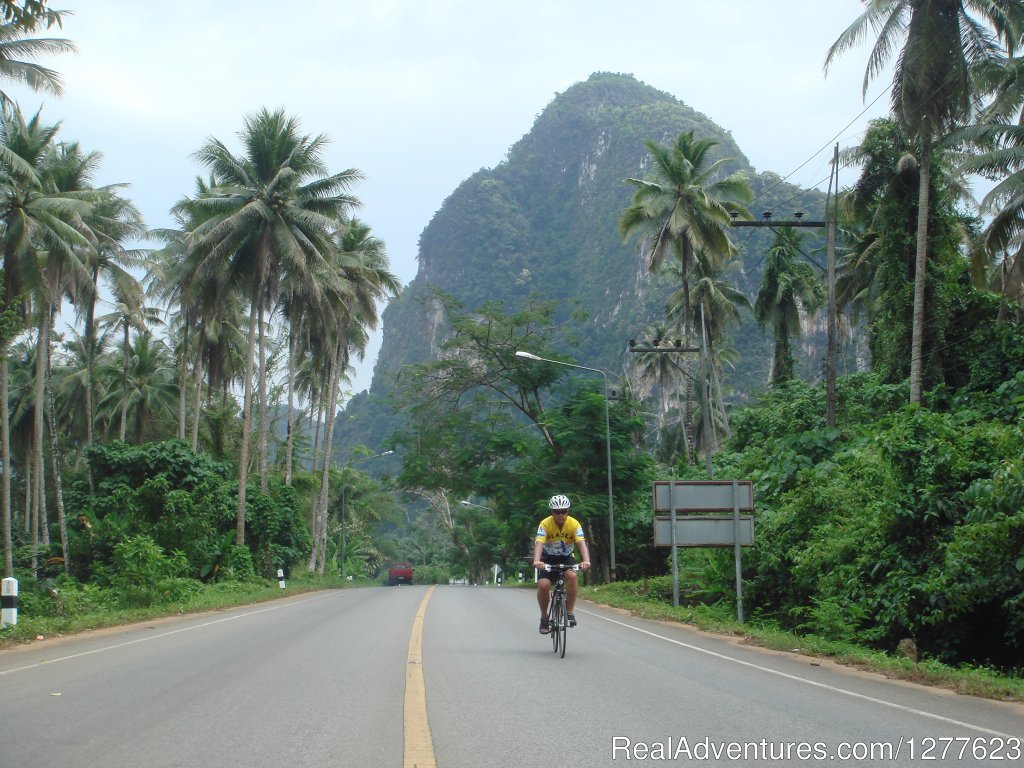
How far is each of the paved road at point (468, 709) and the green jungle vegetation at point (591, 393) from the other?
8.99 ft

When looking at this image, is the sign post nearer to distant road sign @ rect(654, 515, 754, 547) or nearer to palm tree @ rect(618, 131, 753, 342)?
distant road sign @ rect(654, 515, 754, 547)

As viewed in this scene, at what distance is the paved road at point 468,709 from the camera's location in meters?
5.70

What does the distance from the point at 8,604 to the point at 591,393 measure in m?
25.4

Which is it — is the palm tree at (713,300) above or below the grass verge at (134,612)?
above

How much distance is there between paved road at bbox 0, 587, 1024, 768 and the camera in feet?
18.7

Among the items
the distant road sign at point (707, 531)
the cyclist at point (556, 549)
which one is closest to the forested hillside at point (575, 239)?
the distant road sign at point (707, 531)

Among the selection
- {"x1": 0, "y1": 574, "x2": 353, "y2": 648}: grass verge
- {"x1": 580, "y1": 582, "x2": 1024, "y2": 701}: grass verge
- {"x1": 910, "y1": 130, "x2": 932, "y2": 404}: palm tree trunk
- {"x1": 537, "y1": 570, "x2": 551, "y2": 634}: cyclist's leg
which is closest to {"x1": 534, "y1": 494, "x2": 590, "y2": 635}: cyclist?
{"x1": 537, "y1": 570, "x2": 551, "y2": 634}: cyclist's leg

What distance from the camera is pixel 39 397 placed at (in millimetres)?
30266

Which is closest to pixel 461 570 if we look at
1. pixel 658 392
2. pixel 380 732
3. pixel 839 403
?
pixel 658 392

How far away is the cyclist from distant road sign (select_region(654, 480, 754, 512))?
6.73 meters

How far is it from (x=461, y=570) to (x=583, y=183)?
81.7 meters

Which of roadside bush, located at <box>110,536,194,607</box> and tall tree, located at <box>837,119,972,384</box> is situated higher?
tall tree, located at <box>837,119,972,384</box>

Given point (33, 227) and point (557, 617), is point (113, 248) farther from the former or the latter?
point (557, 617)

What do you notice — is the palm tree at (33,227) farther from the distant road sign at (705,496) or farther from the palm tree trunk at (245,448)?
the distant road sign at (705,496)
